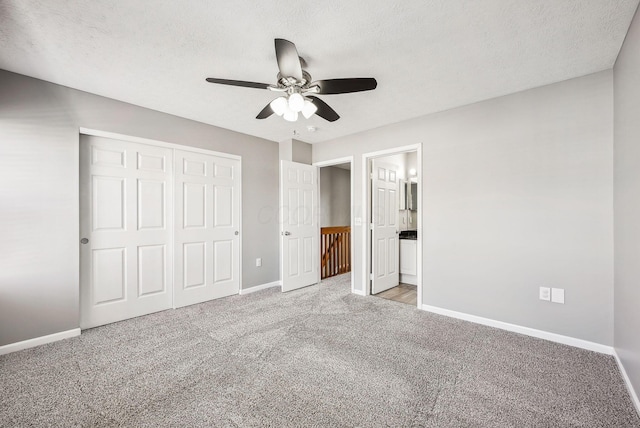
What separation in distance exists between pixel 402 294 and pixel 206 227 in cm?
297

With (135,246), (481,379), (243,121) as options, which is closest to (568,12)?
(481,379)

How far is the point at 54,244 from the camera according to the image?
8.35 ft

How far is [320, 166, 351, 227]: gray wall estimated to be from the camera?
5832mm

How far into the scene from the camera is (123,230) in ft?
9.91

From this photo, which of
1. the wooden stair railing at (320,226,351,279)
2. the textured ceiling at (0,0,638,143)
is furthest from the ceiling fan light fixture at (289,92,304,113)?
the wooden stair railing at (320,226,351,279)

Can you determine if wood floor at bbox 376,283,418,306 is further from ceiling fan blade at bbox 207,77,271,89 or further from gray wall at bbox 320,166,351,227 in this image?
ceiling fan blade at bbox 207,77,271,89

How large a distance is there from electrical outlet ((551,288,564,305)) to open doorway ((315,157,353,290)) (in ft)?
10.9

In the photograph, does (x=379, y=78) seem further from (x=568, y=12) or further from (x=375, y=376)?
(x=375, y=376)

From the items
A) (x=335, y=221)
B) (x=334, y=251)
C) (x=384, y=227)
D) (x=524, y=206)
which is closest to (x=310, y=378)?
(x=524, y=206)

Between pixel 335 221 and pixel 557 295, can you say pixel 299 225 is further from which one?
pixel 557 295

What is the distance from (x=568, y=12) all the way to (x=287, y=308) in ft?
11.7

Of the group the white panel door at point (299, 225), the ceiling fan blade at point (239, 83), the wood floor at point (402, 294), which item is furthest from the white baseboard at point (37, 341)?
the wood floor at point (402, 294)

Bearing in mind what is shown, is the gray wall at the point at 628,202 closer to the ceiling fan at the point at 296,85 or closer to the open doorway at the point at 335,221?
Answer: the ceiling fan at the point at 296,85

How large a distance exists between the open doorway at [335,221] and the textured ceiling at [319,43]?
2.64 m
